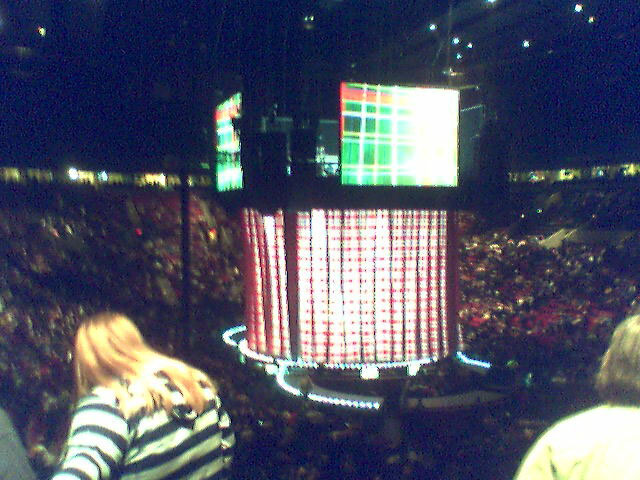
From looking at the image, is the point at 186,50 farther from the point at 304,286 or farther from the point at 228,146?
the point at 304,286

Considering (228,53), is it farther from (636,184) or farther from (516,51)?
(636,184)

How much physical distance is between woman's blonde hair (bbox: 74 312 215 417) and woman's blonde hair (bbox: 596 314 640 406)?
1.39 meters

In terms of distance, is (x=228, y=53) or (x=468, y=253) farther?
(x=468, y=253)

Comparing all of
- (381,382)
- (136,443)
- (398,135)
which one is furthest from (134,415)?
(398,135)

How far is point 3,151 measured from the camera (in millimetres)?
3334

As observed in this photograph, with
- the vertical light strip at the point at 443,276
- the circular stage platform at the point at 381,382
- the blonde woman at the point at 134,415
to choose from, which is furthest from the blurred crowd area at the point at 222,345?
the blonde woman at the point at 134,415

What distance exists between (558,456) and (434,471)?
233cm

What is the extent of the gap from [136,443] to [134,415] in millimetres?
101

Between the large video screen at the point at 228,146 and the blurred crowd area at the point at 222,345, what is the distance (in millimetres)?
1100

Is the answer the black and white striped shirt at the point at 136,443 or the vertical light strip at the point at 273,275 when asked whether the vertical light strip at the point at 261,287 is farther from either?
the black and white striped shirt at the point at 136,443

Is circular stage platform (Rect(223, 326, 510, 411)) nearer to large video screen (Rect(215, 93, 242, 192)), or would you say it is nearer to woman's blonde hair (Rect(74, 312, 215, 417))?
woman's blonde hair (Rect(74, 312, 215, 417))

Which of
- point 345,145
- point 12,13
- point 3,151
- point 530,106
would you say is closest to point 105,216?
point 3,151

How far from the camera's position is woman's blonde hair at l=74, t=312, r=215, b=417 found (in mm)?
1822

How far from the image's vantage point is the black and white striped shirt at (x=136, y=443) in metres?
1.69
